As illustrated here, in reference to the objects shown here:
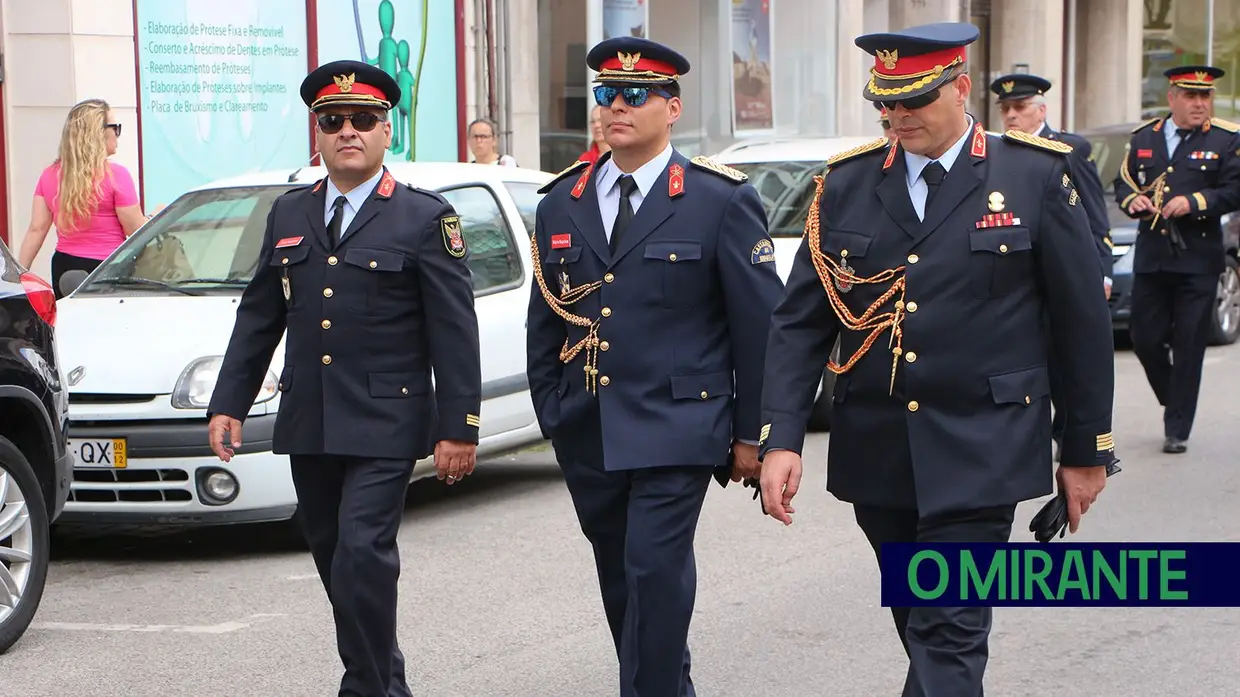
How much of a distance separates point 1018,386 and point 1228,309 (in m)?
12.7

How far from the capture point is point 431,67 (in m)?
18.4

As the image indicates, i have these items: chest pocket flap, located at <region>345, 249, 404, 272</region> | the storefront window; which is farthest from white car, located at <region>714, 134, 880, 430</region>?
the storefront window

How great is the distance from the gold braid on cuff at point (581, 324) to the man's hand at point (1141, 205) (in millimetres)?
6179

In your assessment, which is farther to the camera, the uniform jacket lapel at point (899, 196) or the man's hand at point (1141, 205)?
the man's hand at point (1141, 205)

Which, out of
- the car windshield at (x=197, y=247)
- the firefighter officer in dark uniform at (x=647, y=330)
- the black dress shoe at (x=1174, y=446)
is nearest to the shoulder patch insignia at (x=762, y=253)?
the firefighter officer in dark uniform at (x=647, y=330)

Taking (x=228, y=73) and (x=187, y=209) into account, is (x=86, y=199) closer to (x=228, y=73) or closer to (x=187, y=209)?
(x=187, y=209)

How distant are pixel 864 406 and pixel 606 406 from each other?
2.63ft

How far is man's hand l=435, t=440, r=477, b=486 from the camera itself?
5.40 metres

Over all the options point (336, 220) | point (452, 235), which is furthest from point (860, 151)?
point (336, 220)

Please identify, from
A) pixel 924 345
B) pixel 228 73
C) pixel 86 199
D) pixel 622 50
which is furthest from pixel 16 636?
pixel 228 73

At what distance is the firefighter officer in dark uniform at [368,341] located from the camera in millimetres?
5340

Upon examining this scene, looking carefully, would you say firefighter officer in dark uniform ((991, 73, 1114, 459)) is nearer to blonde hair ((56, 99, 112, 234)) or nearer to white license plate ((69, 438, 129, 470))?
white license plate ((69, 438, 129, 470))

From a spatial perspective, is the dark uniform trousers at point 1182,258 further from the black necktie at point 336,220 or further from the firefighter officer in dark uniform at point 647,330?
the black necktie at point 336,220

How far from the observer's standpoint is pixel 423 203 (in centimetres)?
554
